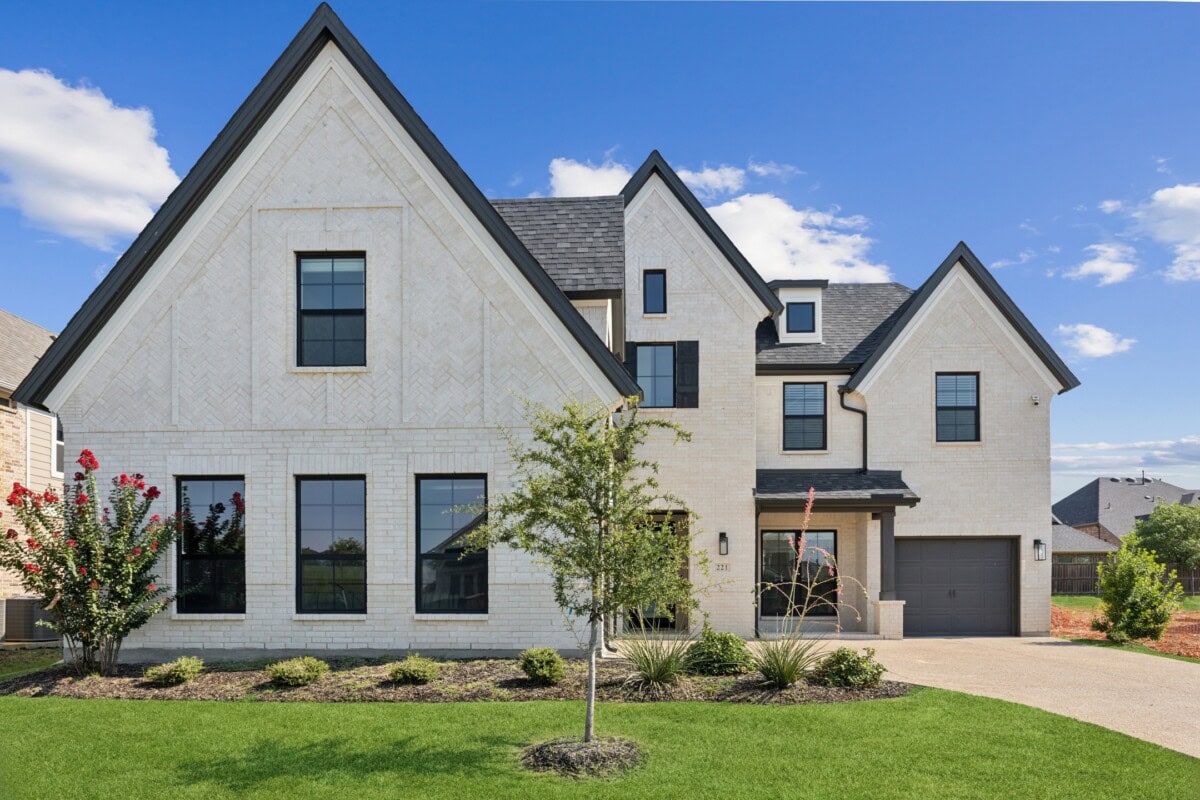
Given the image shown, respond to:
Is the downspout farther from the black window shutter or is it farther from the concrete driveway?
the concrete driveway

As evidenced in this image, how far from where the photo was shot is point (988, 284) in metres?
19.1

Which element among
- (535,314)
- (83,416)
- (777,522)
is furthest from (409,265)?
(777,522)

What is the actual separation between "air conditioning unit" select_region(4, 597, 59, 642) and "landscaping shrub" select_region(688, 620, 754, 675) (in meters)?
14.0

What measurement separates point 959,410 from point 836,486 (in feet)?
12.7

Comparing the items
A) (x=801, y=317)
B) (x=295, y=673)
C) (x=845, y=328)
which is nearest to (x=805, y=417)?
(x=801, y=317)

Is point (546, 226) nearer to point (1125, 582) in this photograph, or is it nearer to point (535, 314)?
point (535, 314)

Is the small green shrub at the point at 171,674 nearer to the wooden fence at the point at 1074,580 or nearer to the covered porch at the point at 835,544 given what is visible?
the covered porch at the point at 835,544

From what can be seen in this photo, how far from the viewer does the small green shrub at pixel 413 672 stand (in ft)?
35.8

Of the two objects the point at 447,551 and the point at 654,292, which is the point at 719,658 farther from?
the point at 654,292

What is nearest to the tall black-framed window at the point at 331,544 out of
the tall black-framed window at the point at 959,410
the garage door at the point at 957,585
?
the garage door at the point at 957,585

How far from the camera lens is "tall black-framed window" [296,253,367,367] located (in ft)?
43.1

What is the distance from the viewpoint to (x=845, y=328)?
2127 cm

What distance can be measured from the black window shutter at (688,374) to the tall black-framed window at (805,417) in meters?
2.93

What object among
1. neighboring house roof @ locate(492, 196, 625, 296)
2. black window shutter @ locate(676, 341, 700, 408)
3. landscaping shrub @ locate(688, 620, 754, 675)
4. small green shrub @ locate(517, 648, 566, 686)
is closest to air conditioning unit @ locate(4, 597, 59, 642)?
small green shrub @ locate(517, 648, 566, 686)
